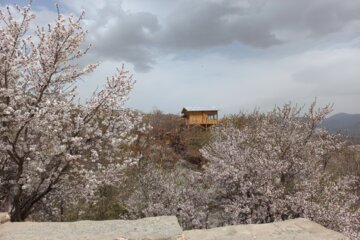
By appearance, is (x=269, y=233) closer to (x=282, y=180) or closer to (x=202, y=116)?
(x=282, y=180)

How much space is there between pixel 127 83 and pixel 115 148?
1.80 metres

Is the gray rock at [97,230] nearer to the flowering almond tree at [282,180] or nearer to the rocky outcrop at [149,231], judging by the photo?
the rocky outcrop at [149,231]

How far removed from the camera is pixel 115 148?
11.4 m

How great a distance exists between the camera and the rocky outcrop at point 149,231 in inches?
261

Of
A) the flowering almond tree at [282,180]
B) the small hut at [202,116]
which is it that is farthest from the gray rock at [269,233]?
the small hut at [202,116]

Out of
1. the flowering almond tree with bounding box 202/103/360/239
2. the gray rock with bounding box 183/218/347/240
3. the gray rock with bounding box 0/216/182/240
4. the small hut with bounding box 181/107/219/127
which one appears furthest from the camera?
the small hut with bounding box 181/107/219/127

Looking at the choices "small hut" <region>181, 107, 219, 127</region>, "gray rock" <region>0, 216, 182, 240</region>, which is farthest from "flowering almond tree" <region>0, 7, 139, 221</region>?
"small hut" <region>181, 107, 219, 127</region>

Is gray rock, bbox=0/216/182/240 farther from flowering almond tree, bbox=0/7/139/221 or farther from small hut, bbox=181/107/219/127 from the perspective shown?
small hut, bbox=181/107/219/127

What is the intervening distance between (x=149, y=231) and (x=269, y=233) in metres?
2.54

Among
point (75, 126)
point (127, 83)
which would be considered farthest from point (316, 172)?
point (75, 126)

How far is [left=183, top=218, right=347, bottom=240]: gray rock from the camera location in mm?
7828

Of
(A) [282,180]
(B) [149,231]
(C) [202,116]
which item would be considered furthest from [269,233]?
(C) [202,116]

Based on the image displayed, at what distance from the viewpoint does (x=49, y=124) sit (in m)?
10.2

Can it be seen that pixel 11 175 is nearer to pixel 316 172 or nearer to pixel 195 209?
pixel 195 209
